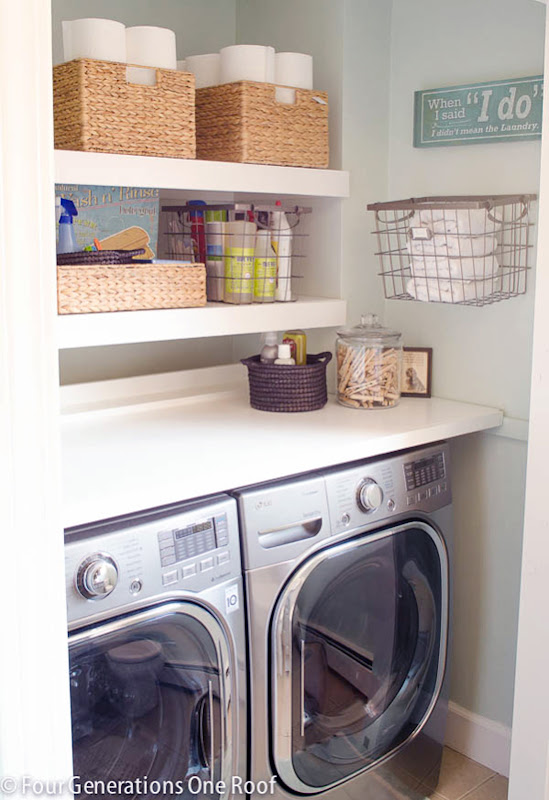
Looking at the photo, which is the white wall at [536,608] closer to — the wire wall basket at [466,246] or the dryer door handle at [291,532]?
the wire wall basket at [466,246]

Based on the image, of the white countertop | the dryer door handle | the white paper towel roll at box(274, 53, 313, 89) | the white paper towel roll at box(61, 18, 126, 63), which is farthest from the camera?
the white paper towel roll at box(274, 53, 313, 89)

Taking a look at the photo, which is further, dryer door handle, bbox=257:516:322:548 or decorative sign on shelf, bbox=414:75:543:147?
decorative sign on shelf, bbox=414:75:543:147

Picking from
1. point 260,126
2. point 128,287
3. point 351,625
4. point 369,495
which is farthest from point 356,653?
point 260,126

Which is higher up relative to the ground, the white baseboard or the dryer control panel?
the dryer control panel

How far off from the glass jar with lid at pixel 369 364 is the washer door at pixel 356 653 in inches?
14.7

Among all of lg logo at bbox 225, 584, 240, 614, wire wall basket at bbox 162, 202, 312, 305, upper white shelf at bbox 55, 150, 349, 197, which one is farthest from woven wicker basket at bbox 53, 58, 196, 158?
lg logo at bbox 225, 584, 240, 614

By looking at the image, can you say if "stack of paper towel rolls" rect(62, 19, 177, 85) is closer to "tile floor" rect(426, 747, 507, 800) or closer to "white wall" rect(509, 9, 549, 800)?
"white wall" rect(509, 9, 549, 800)

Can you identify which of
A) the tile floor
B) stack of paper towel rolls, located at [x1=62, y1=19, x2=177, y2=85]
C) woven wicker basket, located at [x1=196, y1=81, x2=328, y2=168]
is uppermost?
stack of paper towel rolls, located at [x1=62, y1=19, x2=177, y2=85]

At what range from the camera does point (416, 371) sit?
8.19 ft

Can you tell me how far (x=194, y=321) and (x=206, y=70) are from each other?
680mm

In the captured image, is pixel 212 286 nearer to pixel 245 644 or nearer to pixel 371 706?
pixel 245 644

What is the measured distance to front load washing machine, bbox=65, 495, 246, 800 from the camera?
1.56 meters

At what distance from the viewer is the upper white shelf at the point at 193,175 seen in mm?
1915

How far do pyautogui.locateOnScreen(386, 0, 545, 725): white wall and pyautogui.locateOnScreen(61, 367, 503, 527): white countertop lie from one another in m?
0.12
